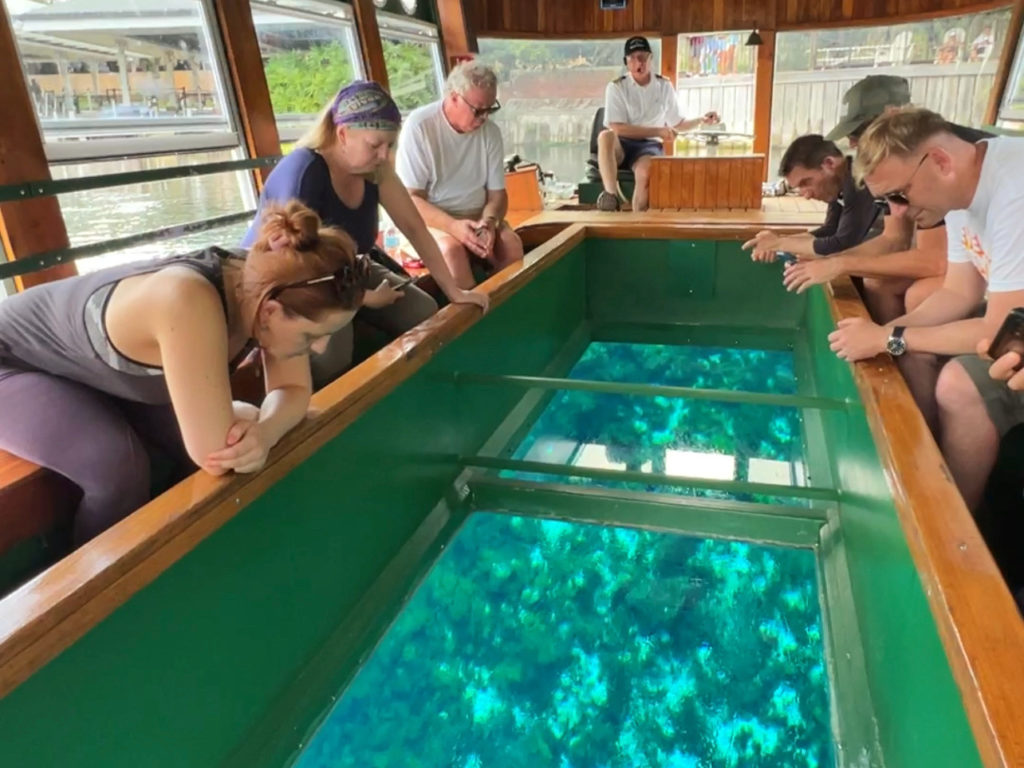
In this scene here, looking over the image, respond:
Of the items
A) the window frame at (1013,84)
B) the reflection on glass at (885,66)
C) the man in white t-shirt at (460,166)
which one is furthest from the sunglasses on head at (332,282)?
the reflection on glass at (885,66)

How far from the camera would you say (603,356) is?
3.85m

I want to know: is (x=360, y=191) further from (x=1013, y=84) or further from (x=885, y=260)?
(x=1013, y=84)

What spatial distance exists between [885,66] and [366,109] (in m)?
6.41

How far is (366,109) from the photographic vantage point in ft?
6.70

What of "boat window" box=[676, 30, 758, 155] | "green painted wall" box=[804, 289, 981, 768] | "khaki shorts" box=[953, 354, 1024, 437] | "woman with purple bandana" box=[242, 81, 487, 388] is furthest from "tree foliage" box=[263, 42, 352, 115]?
"boat window" box=[676, 30, 758, 155]

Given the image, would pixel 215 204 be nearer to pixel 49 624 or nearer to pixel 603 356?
pixel 603 356

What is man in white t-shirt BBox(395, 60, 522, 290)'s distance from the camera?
9.73ft

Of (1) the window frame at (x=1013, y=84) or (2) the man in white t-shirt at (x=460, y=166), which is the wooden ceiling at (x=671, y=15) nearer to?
(1) the window frame at (x=1013, y=84)

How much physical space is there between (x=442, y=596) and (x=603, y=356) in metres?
2.10

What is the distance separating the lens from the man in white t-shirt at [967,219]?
1418mm

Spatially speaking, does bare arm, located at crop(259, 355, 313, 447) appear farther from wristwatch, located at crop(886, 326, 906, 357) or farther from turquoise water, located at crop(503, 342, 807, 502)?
wristwatch, located at crop(886, 326, 906, 357)

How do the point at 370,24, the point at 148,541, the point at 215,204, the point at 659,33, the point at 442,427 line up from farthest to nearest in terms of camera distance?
the point at 659,33, the point at 370,24, the point at 215,204, the point at 442,427, the point at 148,541

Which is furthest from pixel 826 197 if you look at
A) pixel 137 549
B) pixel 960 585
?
pixel 137 549

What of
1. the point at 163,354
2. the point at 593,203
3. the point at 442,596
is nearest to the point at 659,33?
the point at 593,203
